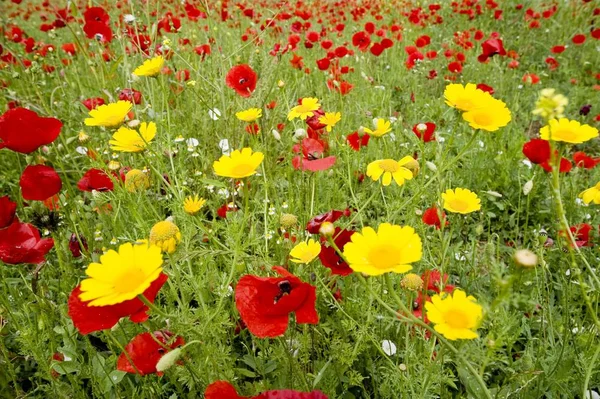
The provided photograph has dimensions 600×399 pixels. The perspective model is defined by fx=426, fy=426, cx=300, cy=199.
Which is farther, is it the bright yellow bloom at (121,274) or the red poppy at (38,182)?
the red poppy at (38,182)

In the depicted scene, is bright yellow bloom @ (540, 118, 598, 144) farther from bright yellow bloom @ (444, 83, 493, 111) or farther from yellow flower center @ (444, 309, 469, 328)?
yellow flower center @ (444, 309, 469, 328)

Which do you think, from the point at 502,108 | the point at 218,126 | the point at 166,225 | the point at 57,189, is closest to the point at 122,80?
the point at 218,126

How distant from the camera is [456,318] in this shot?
71 centimetres

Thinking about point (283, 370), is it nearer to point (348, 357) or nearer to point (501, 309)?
point (348, 357)

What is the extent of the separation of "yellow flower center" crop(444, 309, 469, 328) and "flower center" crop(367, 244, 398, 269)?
13cm

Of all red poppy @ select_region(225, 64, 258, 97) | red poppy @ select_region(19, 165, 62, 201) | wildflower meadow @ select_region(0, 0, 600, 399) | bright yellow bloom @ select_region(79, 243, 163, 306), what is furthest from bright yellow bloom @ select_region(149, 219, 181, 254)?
red poppy @ select_region(225, 64, 258, 97)

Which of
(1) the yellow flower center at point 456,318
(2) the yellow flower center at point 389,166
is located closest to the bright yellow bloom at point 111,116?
(2) the yellow flower center at point 389,166

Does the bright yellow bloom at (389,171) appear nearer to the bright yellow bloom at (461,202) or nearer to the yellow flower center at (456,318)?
the bright yellow bloom at (461,202)

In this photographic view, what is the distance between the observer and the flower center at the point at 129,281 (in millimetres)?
706

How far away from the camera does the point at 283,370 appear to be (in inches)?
45.5

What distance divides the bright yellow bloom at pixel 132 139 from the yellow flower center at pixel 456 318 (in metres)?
0.84

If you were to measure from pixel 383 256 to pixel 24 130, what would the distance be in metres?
1.01

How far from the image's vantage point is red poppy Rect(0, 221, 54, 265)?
1.12m

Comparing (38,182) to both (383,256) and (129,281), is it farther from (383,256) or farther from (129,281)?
(383,256)
